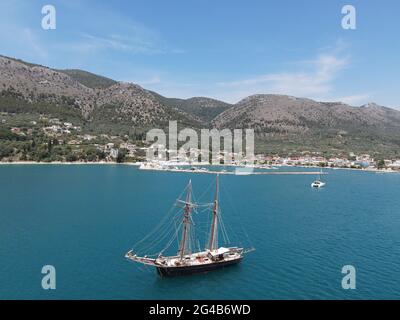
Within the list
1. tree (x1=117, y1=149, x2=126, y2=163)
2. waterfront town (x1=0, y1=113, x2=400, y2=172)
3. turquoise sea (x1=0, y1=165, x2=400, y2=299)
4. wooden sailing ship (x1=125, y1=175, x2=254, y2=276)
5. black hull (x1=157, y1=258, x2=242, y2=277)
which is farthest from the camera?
tree (x1=117, y1=149, x2=126, y2=163)

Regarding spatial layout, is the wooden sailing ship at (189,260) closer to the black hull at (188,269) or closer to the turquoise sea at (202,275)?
the black hull at (188,269)

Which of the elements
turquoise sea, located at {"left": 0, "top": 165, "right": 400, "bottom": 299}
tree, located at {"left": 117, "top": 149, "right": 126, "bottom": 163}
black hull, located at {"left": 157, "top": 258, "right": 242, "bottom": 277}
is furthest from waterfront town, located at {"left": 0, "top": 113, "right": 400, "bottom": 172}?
black hull, located at {"left": 157, "top": 258, "right": 242, "bottom": 277}

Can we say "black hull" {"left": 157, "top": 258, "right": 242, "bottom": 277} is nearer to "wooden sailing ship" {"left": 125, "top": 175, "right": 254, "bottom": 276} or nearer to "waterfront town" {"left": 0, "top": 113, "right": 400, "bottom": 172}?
"wooden sailing ship" {"left": 125, "top": 175, "right": 254, "bottom": 276}

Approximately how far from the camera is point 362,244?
153ft

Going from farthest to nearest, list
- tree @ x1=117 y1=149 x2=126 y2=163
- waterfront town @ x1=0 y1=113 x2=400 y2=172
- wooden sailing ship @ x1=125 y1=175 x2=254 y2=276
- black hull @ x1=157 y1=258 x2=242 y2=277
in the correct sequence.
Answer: tree @ x1=117 y1=149 x2=126 y2=163 < waterfront town @ x1=0 y1=113 x2=400 y2=172 < wooden sailing ship @ x1=125 y1=175 x2=254 y2=276 < black hull @ x1=157 y1=258 x2=242 y2=277

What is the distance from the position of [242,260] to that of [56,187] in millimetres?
59295

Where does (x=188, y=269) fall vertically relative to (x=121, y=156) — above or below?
below

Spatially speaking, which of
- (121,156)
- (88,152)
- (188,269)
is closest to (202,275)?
(188,269)

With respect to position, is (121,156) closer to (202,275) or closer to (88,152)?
(88,152)

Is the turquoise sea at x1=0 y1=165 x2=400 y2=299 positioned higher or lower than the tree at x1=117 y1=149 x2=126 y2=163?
lower

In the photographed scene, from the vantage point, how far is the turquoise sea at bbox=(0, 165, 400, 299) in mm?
32031

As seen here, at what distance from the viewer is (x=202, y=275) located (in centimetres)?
3534
